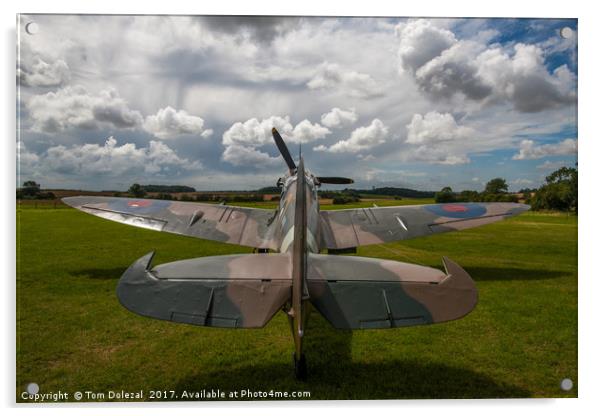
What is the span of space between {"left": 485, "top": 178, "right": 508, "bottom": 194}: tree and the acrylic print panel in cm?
4

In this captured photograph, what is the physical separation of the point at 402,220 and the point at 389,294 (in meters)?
5.93

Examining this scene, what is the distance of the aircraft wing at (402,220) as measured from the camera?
27.6ft

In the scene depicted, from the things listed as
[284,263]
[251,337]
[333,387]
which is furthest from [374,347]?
[284,263]

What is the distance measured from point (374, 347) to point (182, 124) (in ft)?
16.2

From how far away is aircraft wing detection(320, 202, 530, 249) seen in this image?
8406mm

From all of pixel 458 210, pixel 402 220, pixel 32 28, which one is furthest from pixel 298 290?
Answer: pixel 458 210

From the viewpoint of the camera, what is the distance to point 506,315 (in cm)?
623

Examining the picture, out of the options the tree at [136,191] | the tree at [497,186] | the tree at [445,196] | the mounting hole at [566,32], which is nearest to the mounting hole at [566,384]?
the tree at [497,186]

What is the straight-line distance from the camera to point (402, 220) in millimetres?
8812

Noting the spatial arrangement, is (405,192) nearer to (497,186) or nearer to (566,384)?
(497,186)

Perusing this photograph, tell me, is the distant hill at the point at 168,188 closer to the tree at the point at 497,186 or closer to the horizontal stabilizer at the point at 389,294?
the horizontal stabilizer at the point at 389,294

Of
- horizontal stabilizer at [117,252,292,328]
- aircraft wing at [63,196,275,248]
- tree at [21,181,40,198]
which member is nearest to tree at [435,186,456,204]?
aircraft wing at [63,196,275,248]

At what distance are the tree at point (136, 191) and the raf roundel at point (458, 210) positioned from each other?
689cm

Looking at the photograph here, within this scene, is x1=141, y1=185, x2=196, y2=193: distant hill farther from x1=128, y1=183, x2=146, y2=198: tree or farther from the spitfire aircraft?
the spitfire aircraft
